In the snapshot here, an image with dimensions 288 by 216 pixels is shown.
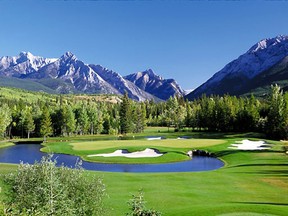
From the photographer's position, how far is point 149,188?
3491 centimetres

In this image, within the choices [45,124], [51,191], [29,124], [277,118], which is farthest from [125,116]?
[51,191]

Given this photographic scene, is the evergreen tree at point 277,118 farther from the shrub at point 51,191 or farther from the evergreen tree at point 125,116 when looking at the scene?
the shrub at point 51,191

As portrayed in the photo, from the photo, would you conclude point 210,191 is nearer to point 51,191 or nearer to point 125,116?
point 51,191

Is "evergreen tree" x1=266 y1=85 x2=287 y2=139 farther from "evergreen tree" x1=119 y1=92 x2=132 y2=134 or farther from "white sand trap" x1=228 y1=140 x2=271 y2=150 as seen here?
"evergreen tree" x1=119 y1=92 x2=132 y2=134

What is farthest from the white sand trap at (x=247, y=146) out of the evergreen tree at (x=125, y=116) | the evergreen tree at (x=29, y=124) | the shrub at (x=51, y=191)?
the evergreen tree at (x=29, y=124)

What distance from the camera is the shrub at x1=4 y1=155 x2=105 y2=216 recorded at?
54.9ft

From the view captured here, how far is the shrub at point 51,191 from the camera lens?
1672 centimetres

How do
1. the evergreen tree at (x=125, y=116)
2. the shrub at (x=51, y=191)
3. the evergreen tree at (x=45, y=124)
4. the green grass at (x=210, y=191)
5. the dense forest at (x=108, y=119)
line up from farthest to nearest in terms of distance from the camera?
the evergreen tree at (x=125, y=116) < the evergreen tree at (x=45, y=124) < the dense forest at (x=108, y=119) < the green grass at (x=210, y=191) < the shrub at (x=51, y=191)

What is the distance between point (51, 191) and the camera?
16656 mm

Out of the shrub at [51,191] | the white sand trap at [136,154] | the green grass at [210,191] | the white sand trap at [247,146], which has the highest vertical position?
the shrub at [51,191]

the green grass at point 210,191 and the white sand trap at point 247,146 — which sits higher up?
the white sand trap at point 247,146

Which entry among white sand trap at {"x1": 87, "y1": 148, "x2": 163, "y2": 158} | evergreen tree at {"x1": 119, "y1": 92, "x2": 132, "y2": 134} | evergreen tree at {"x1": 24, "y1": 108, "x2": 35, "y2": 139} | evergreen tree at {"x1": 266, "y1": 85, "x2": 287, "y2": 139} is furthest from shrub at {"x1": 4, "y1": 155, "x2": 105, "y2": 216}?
evergreen tree at {"x1": 119, "y1": 92, "x2": 132, "y2": 134}

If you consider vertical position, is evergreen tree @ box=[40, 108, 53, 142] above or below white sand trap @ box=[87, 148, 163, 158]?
above

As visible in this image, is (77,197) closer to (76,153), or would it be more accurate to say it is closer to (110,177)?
(110,177)
